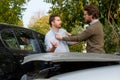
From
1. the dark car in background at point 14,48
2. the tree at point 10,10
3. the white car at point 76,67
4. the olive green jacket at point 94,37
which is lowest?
the tree at point 10,10

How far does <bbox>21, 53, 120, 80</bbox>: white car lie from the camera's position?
2770 millimetres

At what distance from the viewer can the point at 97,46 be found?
529cm

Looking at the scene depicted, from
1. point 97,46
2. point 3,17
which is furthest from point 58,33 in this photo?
point 3,17

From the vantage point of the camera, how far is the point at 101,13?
17.6 metres

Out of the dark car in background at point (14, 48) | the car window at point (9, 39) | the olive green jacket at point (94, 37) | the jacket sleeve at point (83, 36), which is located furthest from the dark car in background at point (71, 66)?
the car window at point (9, 39)

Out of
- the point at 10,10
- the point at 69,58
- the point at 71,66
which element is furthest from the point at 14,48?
the point at 10,10

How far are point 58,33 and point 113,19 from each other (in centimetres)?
1126

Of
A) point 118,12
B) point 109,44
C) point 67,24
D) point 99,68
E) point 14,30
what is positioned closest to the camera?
point 99,68

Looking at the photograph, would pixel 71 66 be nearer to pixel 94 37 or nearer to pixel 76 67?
pixel 76 67

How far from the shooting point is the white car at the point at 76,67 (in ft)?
9.09

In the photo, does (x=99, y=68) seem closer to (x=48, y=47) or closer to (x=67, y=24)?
(x=48, y=47)

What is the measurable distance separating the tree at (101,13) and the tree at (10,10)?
8.41ft

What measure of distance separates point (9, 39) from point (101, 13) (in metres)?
11.7

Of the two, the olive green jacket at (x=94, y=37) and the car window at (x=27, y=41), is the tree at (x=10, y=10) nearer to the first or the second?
the car window at (x=27, y=41)
